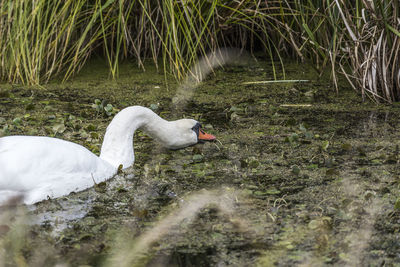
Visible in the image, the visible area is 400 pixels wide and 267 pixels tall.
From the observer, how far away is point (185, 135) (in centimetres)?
449

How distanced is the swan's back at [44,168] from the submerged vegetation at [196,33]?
229 cm

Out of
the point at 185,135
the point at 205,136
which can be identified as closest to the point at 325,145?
the point at 205,136

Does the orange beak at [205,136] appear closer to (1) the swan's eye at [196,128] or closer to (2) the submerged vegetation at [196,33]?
(1) the swan's eye at [196,128]

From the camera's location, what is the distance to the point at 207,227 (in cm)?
324

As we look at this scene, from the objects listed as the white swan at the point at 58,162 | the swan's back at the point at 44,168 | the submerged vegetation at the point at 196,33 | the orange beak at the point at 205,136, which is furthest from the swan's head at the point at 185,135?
the submerged vegetation at the point at 196,33

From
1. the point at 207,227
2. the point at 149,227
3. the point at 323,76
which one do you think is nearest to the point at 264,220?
the point at 207,227

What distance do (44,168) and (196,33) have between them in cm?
310

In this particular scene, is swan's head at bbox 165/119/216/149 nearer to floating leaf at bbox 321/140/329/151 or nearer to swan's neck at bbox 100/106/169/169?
swan's neck at bbox 100/106/169/169

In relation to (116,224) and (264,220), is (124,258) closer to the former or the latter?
(116,224)

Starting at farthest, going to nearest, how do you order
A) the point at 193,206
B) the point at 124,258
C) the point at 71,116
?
the point at 71,116 → the point at 193,206 → the point at 124,258

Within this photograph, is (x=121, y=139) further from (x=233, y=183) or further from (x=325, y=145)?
(x=325, y=145)

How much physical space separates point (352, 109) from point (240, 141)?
3.95 ft

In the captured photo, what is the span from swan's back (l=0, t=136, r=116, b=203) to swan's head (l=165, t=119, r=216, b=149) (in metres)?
0.75

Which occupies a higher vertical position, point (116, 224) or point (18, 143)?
point (18, 143)
